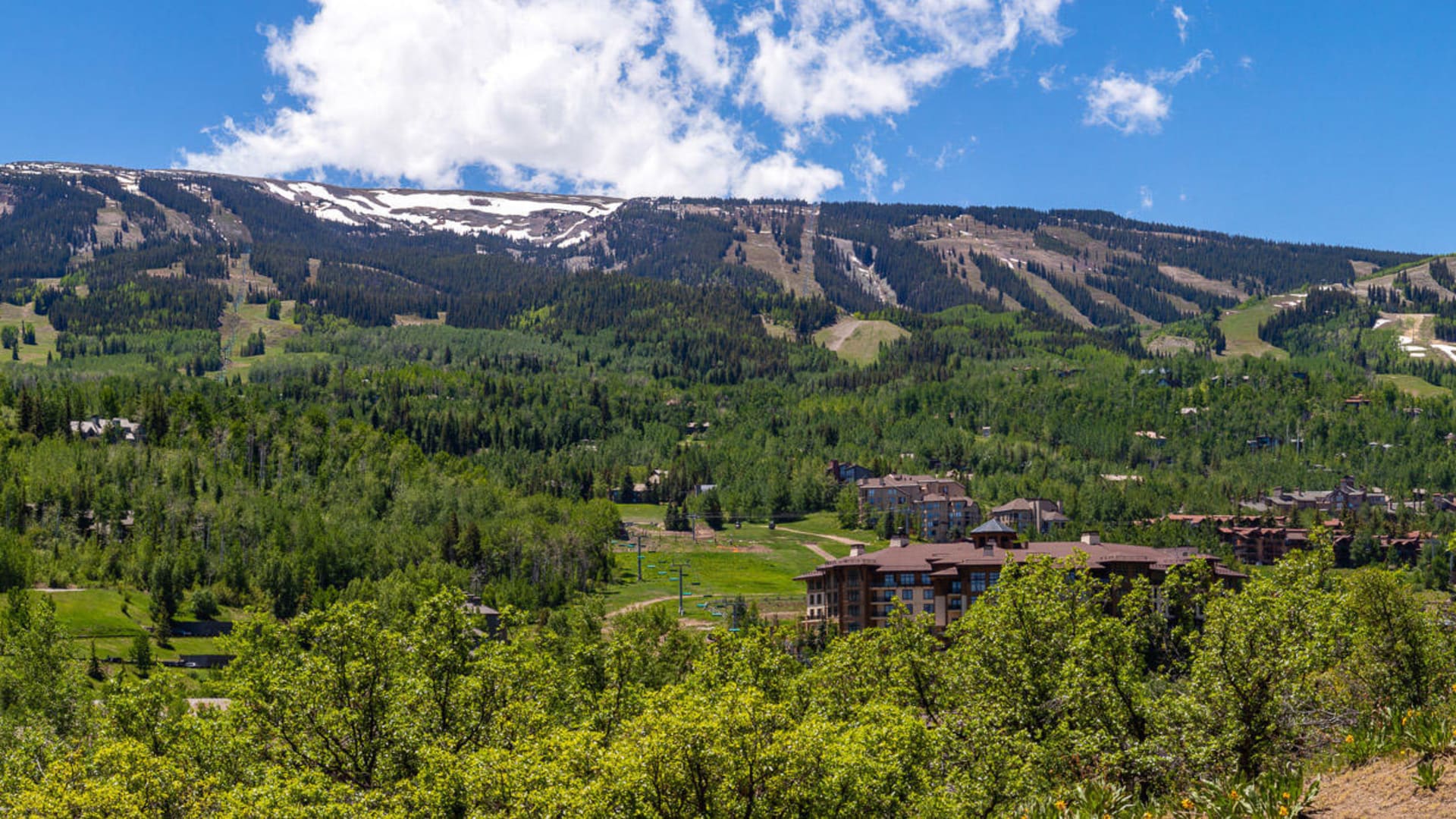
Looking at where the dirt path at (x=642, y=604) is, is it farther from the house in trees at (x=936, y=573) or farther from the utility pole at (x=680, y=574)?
the house in trees at (x=936, y=573)

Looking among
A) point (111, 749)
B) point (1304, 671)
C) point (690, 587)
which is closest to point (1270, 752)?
point (1304, 671)

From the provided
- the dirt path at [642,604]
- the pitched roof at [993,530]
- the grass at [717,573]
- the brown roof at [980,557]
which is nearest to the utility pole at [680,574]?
the grass at [717,573]

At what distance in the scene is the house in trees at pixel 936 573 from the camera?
113 meters

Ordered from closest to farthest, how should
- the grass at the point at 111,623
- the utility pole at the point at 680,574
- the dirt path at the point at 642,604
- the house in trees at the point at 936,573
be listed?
the house in trees at the point at 936,573 < the grass at the point at 111,623 < the dirt path at the point at 642,604 < the utility pole at the point at 680,574

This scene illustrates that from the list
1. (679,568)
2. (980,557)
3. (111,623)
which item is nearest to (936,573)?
(980,557)

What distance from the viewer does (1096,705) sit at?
115 feet

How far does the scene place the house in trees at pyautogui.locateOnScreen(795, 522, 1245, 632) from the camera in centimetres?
11262

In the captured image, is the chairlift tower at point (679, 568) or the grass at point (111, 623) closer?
the grass at point (111, 623)

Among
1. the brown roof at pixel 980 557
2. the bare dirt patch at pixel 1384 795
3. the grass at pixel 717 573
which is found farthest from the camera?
the grass at pixel 717 573

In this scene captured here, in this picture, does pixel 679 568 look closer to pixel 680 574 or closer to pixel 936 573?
pixel 680 574

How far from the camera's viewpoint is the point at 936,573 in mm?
114625

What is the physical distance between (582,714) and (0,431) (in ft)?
580

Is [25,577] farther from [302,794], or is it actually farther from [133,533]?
[302,794]

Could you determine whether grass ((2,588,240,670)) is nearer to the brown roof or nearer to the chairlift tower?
the chairlift tower
